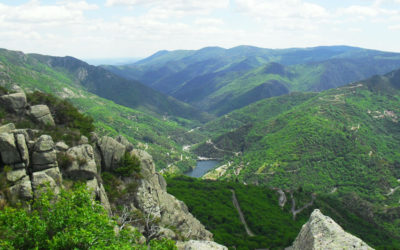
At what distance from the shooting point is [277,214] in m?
120

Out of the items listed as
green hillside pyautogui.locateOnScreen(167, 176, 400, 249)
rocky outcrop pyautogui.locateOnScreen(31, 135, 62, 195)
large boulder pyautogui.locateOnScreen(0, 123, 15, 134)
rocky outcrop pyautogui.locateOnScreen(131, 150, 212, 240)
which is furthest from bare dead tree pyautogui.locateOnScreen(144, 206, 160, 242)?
green hillside pyautogui.locateOnScreen(167, 176, 400, 249)

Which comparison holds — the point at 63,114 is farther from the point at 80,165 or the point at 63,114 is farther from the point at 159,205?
the point at 159,205

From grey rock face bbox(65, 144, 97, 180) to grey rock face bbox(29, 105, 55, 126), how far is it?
10678 millimetres

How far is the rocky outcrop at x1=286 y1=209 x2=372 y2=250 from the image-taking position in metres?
27.9

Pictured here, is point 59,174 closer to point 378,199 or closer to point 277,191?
point 277,191

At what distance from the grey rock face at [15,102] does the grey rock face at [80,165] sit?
50.2ft

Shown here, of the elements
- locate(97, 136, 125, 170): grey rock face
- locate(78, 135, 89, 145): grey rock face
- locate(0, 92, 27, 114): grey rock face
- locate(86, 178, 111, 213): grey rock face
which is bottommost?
locate(86, 178, 111, 213): grey rock face

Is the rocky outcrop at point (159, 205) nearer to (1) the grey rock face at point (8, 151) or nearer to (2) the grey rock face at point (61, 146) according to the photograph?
(2) the grey rock face at point (61, 146)

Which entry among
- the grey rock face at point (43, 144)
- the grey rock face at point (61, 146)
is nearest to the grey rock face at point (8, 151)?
the grey rock face at point (43, 144)

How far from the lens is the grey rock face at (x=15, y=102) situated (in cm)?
5014

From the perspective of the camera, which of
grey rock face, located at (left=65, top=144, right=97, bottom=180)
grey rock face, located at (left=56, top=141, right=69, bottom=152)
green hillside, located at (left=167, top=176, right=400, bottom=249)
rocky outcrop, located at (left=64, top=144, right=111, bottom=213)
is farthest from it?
green hillside, located at (left=167, top=176, right=400, bottom=249)

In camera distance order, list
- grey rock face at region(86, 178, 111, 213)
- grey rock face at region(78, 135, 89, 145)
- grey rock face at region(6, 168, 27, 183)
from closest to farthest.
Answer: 1. grey rock face at region(6, 168, 27, 183)
2. grey rock face at region(86, 178, 111, 213)
3. grey rock face at region(78, 135, 89, 145)

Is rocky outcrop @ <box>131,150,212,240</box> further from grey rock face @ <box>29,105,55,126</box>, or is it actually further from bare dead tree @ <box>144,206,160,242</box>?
grey rock face @ <box>29,105,55,126</box>

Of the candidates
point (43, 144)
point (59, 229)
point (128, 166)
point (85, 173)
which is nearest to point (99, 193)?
point (85, 173)
